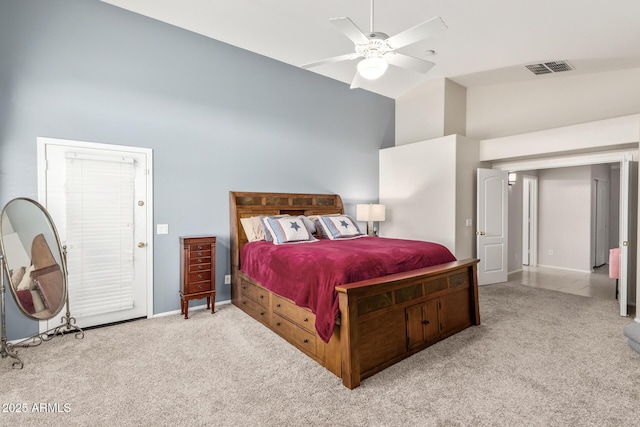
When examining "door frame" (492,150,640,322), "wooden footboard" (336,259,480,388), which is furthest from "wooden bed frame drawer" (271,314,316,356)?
"door frame" (492,150,640,322)

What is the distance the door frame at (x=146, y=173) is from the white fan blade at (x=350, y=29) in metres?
2.73

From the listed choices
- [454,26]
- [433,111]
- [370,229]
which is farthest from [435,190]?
[454,26]

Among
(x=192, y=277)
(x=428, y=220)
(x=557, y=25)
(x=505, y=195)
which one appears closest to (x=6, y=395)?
(x=192, y=277)

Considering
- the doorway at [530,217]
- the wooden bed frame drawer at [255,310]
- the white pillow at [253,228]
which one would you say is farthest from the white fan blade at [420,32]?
the doorway at [530,217]

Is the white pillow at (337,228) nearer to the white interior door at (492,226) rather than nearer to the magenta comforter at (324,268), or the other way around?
the magenta comforter at (324,268)

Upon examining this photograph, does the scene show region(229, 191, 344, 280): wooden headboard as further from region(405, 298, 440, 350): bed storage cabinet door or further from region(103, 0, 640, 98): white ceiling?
region(405, 298, 440, 350): bed storage cabinet door

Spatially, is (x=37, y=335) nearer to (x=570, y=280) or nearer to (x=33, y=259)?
(x=33, y=259)

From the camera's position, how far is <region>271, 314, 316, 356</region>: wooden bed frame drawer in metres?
2.74

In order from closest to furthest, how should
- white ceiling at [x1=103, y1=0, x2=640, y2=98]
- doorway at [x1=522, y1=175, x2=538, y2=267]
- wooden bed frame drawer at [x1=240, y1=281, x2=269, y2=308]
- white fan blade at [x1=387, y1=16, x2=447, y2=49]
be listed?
white fan blade at [x1=387, y1=16, x2=447, y2=49] → white ceiling at [x1=103, y1=0, x2=640, y2=98] → wooden bed frame drawer at [x1=240, y1=281, x2=269, y2=308] → doorway at [x1=522, y1=175, x2=538, y2=267]

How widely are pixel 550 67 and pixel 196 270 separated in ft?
18.9

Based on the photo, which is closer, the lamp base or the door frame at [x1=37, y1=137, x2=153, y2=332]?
the door frame at [x1=37, y1=137, x2=153, y2=332]

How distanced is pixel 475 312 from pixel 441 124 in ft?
11.6

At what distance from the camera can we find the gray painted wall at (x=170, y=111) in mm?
3129

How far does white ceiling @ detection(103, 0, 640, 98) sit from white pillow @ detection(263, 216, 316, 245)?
96.0 inches
